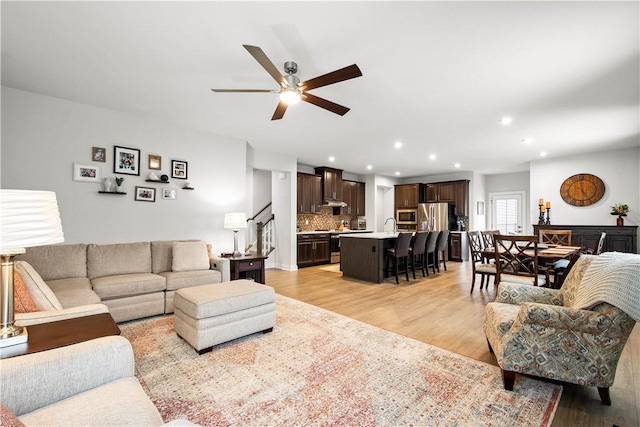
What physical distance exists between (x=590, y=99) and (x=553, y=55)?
149 cm

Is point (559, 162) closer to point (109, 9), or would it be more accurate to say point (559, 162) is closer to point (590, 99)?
point (590, 99)

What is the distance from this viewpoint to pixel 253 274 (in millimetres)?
4738

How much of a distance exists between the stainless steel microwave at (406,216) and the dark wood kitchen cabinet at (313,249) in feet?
9.88

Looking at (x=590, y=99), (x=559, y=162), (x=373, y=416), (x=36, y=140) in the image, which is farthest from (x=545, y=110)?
(x=36, y=140)

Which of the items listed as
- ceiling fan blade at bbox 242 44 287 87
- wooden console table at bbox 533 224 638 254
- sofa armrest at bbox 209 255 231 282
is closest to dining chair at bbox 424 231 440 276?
wooden console table at bbox 533 224 638 254

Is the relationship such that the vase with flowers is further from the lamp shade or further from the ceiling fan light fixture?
the lamp shade

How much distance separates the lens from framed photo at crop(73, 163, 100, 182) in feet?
12.0

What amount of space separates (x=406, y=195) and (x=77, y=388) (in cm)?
918

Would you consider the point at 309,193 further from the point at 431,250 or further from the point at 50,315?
the point at 50,315

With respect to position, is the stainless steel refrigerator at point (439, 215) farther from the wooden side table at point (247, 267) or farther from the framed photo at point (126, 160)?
the framed photo at point (126, 160)

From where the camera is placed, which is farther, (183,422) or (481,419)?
(481,419)

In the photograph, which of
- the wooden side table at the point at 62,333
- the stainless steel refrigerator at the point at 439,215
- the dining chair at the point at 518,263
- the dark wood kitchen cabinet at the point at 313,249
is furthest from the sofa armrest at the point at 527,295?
the stainless steel refrigerator at the point at 439,215

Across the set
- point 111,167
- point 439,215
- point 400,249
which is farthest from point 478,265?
point 111,167

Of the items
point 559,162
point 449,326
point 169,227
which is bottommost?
point 449,326
